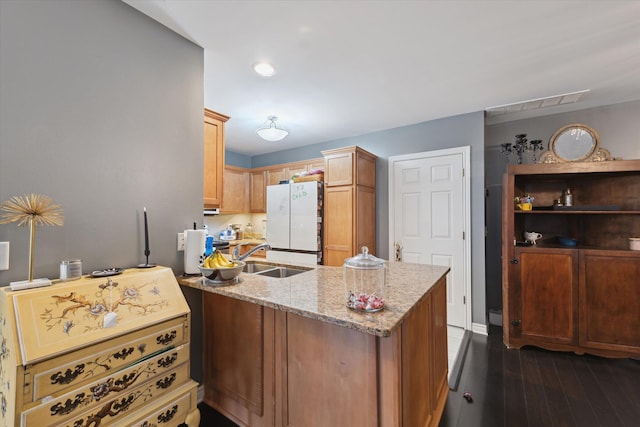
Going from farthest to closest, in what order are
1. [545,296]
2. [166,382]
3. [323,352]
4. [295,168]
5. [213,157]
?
[295,168]
[545,296]
[213,157]
[166,382]
[323,352]

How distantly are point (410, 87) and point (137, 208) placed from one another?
8.28 ft

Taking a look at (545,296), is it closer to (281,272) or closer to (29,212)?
(281,272)

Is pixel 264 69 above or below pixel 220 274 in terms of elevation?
above

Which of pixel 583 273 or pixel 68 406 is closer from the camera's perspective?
pixel 68 406

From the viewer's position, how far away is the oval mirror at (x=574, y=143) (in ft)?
9.13

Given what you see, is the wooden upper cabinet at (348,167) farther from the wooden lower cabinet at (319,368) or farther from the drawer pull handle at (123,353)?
the drawer pull handle at (123,353)

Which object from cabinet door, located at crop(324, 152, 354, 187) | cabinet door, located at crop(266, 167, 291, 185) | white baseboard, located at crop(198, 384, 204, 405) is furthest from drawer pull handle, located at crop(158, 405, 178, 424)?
cabinet door, located at crop(266, 167, 291, 185)

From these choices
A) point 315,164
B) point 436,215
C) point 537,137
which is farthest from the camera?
point 315,164

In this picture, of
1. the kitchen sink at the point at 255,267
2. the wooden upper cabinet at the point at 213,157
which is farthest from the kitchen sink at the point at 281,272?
the wooden upper cabinet at the point at 213,157

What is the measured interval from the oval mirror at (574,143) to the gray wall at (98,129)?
3.54 m

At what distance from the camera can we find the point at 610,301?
98.0 inches

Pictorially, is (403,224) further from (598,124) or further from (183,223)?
(183,223)

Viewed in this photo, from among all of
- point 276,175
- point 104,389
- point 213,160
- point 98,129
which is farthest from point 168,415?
point 276,175

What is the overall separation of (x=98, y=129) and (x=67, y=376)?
1248 mm
